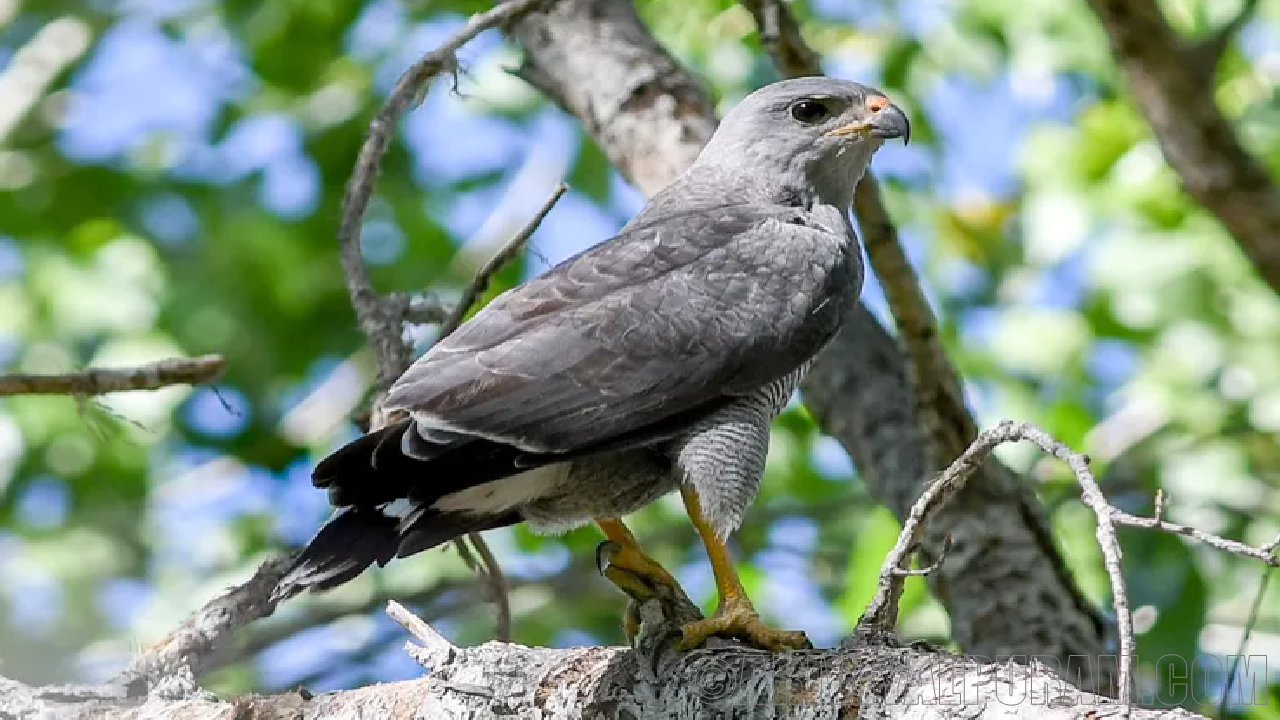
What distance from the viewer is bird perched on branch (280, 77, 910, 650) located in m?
3.19

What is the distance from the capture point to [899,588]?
2.98 metres

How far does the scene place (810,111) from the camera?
181 inches

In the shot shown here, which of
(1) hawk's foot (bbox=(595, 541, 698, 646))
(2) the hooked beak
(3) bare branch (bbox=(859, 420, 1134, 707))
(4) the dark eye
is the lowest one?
(3) bare branch (bbox=(859, 420, 1134, 707))

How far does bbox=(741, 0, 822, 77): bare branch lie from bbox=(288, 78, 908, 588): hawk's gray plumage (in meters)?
0.58

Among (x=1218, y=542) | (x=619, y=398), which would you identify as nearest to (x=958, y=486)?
(x=1218, y=542)

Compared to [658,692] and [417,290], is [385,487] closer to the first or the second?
[658,692]

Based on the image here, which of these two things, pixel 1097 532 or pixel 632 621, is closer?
pixel 1097 532

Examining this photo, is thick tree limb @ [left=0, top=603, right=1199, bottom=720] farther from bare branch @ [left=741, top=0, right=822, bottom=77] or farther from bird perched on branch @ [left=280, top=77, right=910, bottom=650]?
bare branch @ [left=741, top=0, right=822, bottom=77]

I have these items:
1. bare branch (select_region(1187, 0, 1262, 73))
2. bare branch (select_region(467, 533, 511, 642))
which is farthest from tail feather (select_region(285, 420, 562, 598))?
bare branch (select_region(1187, 0, 1262, 73))

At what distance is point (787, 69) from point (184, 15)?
484 centimetres

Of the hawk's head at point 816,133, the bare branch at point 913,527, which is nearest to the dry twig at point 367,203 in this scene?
the hawk's head at point 816,133

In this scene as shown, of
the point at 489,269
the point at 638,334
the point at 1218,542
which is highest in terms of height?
the point at 489,269

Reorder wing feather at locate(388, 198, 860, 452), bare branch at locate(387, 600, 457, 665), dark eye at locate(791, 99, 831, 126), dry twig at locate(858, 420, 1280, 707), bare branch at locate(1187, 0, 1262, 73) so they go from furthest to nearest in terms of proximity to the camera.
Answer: dark eye at locate(791, 99, 831, 126)
bare branch at locate(1187, 0, 1262, 73)
wing feather at locate(388, 198, 860, 452)
bare branch at locate(387, 600, 457, 665)
dry twig at locate(858, 420, 1280, 707)

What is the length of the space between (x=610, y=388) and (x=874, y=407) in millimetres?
1730
